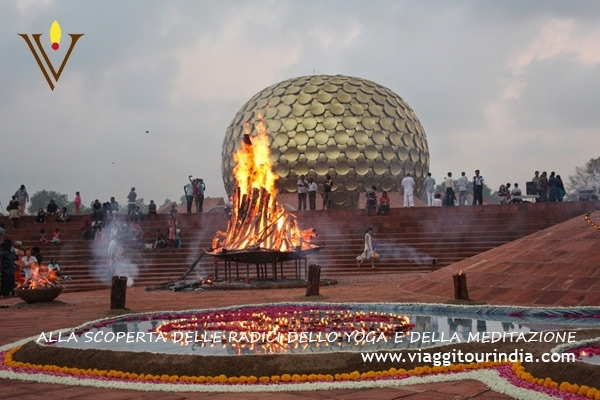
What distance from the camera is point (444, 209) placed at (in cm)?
2177

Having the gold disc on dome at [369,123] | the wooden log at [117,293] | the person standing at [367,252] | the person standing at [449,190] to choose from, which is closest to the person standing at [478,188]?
the person standing at [449,190]

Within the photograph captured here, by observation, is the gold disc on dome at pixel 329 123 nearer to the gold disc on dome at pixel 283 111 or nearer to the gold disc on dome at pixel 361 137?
the gold disc on dome at pixel 361 137

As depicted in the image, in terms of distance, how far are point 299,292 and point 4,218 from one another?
48.3 feet

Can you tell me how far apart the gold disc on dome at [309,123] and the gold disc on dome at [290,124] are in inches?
14.0

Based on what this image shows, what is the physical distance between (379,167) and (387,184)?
2.60ft

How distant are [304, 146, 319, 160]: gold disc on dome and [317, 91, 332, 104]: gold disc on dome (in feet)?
7.12

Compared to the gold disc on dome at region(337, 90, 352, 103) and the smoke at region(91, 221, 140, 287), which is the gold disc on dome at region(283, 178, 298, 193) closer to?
the gold disc on dome at region(337, 90, 352, 103)

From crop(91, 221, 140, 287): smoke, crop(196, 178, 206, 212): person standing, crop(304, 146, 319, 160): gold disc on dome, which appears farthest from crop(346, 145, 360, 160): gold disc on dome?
crop(91, 221, 140, 287): smoke

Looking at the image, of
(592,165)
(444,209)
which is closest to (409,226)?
(444,209)

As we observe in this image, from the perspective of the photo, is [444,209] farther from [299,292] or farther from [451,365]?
[451,365]

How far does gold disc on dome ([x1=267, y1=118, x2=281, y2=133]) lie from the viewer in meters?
31.4

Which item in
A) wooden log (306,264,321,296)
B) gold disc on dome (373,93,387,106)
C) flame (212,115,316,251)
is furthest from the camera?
gold disc on dome (373,93,387,106)

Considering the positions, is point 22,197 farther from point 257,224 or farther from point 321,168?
point 257,224

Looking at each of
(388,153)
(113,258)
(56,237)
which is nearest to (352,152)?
(388,153)
